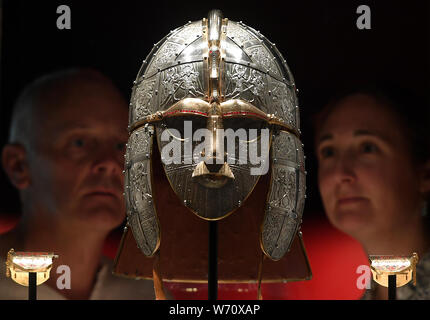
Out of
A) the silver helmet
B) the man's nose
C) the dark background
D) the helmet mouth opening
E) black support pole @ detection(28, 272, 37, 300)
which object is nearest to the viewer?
the helmet mouth opening

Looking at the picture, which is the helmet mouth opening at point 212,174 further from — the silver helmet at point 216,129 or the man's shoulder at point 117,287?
the man's shoulder at point 117,287

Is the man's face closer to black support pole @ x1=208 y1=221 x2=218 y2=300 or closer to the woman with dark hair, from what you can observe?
black support pole @ x1=208 y1=221 x2=218 y2=300

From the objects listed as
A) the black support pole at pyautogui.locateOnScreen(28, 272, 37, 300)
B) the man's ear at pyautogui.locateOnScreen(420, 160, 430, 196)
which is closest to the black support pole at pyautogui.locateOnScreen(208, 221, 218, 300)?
the black support pole at pyautogui.locateOnScreen(28, 272, 37, 300)

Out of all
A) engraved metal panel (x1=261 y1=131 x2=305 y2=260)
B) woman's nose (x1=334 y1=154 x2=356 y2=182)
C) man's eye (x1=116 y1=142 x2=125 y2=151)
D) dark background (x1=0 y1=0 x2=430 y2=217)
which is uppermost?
dark background (x1=0 y1=0 x2=430 y2=217)

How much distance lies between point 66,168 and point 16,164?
1.08 feet

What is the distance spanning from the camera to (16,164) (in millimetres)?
5027

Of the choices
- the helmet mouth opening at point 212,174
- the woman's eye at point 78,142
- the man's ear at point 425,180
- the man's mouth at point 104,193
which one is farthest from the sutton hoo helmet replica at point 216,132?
the man's ear at point 425,180

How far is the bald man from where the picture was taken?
16.5 ft

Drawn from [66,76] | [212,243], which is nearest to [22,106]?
[66,76]

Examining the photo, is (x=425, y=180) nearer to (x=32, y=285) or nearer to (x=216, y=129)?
→ (x=216, y=129)

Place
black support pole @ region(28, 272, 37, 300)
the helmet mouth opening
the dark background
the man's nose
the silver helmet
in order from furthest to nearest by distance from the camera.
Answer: the man's nose → the dark background → black support pole @ region(28, 272, 37, 300) → the silver helmet → the helmet mouth opening

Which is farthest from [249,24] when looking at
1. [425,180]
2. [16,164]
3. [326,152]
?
[16,164]

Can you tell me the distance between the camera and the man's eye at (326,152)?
5.14 meters
